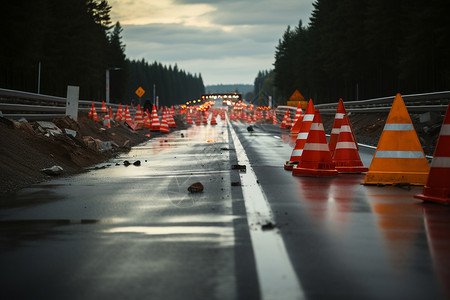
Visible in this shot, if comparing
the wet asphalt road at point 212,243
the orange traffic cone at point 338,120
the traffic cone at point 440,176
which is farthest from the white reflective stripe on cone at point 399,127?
the orange traffic cone at point 338,120

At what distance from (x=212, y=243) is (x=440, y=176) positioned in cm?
396

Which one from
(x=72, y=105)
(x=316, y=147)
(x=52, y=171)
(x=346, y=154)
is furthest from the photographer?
(x=72, y=105)

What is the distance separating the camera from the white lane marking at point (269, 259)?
4.63 m

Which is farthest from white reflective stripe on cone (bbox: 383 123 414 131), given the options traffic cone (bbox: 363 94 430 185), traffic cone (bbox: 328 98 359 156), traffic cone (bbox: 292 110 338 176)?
traffic cone (bbox: 328 98 359 156)

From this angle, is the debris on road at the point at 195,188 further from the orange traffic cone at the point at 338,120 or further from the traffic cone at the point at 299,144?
the orange traffic cone at the point at 338,120

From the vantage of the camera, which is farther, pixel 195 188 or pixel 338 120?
pixel 338 120

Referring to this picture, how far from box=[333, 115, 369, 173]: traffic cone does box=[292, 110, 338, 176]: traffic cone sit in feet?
1.67

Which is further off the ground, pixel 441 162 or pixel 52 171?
pixel 441 162

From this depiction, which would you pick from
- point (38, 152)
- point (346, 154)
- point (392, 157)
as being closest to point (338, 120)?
point (346, 154)

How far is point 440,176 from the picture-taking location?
902cm

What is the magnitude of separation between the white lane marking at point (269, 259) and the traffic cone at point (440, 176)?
2.09m

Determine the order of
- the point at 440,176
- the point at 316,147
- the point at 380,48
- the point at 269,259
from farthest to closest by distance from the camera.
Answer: the point at 380,48, the point at 316,147, the point at 440,176, the point at 269,259

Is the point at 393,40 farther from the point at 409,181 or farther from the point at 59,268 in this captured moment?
the point at 59,268

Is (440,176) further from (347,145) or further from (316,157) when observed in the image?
(347,145)
